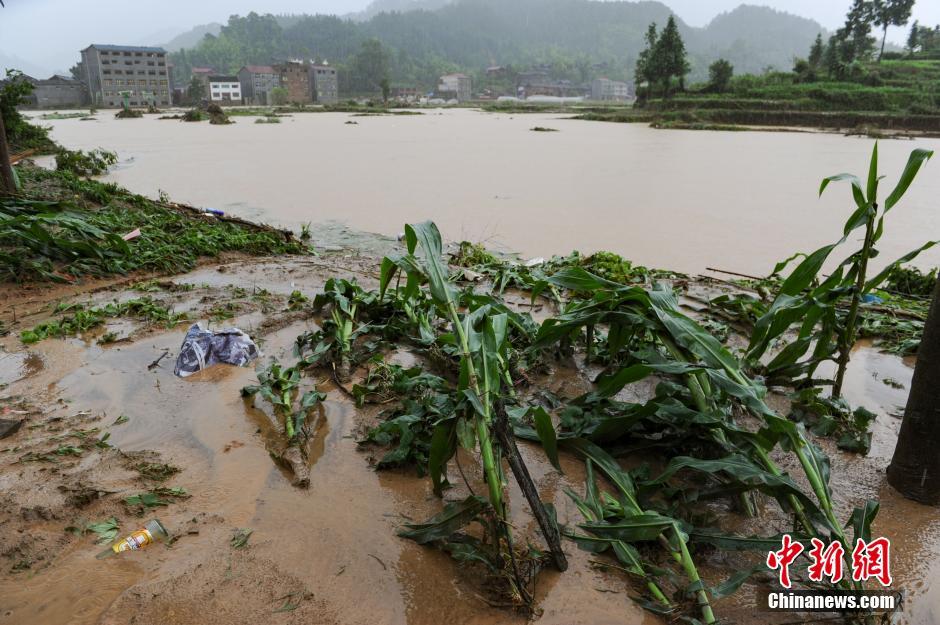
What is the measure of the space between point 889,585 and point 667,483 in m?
0.53

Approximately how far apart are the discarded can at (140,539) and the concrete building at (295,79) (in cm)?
6206

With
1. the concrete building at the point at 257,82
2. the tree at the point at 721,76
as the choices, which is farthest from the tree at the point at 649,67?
the concrete building at the point at 257,82

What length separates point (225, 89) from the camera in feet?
190

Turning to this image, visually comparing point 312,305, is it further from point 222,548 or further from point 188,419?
point 222,548

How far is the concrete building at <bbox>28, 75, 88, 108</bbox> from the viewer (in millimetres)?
45875

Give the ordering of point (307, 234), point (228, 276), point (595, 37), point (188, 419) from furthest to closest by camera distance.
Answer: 1. point (595, 37)
2. point (307, 234)
3. point (228, 276)
4. point (188, 419)

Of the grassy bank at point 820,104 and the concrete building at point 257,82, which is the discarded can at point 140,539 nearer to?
the grassy bank at point 820,104

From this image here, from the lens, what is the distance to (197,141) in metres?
15.3

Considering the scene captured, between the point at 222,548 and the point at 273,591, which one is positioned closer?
the point at 273,591

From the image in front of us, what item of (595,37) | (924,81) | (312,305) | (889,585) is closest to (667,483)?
(889,585)

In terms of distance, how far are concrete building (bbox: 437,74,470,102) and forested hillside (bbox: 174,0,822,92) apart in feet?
27.5

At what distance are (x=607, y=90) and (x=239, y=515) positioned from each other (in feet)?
298

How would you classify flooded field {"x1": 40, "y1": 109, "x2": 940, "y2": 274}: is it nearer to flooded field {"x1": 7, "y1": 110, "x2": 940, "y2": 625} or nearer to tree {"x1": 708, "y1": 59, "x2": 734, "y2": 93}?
flooded field {"x1": 7, "y1": 110, "x2": 940, "y2": 625}

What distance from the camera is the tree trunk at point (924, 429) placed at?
150 centimetres
